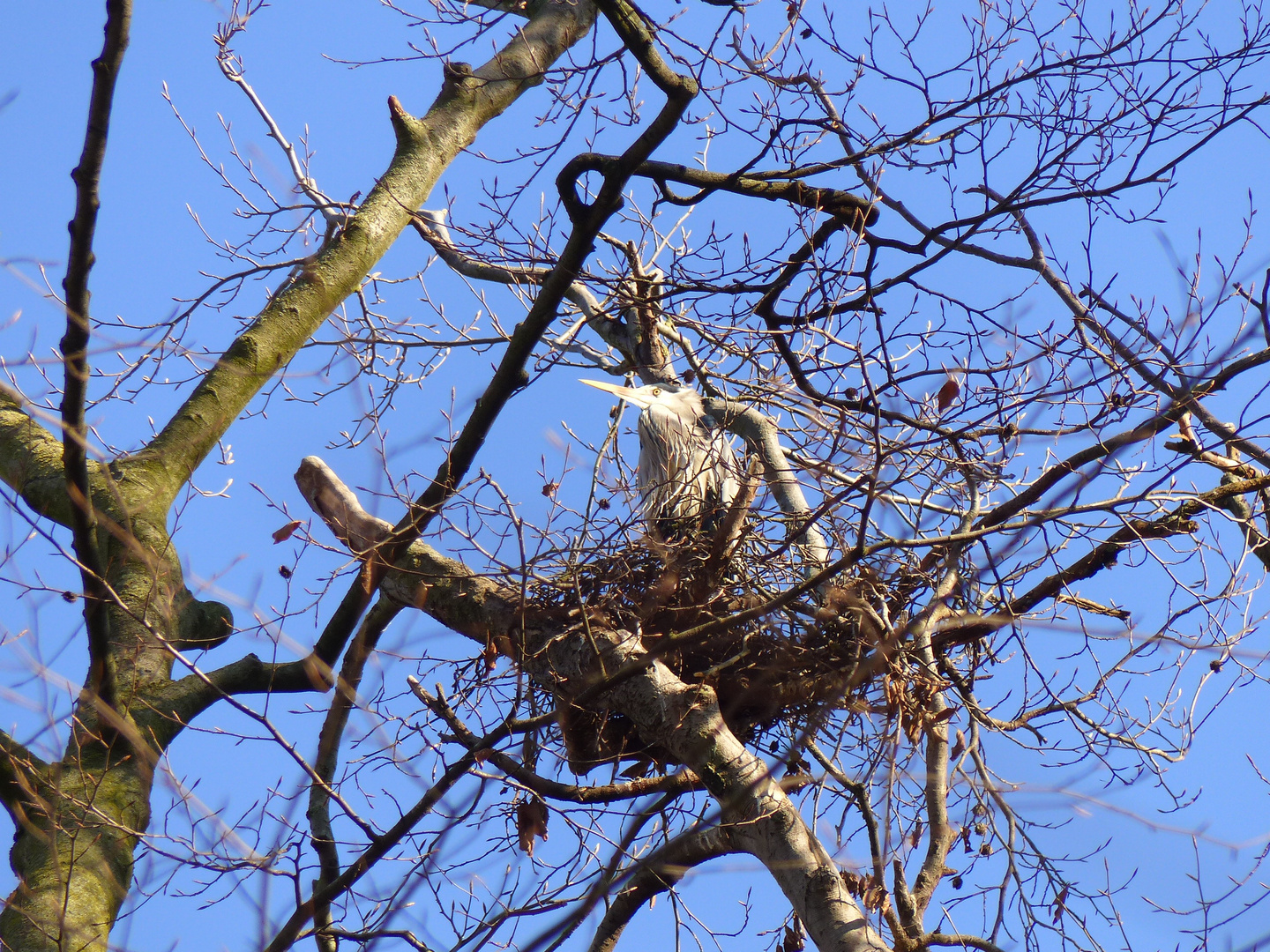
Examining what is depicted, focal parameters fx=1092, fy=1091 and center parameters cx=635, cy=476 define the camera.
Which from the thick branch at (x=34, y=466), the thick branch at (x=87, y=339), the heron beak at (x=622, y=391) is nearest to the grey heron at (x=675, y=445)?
the heron beak at (x=622, y=391)

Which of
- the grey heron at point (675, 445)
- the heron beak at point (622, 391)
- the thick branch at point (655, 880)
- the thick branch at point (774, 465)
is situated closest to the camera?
the thick branch at point (655, 880)

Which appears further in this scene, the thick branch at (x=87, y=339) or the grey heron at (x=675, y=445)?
the grey heron at (x=675, y=445)

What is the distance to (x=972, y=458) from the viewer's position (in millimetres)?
3725

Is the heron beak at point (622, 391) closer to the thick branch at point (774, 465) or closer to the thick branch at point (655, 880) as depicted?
the thick branch at point (774, 465)

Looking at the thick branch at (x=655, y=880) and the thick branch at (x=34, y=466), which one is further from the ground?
the thick branch at (x=34, y=466)

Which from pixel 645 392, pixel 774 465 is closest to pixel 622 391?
pixel 645 392

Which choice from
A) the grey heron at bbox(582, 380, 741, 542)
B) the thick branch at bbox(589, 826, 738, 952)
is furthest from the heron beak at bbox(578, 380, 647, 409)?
the thick branch at bbox(589, 826, 738, 952)

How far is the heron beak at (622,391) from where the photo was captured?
4.96 m

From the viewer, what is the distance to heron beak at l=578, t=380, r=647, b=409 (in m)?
4.96

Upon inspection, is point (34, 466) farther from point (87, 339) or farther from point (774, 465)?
point (774, 465)

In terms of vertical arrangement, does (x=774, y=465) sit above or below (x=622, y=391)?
below

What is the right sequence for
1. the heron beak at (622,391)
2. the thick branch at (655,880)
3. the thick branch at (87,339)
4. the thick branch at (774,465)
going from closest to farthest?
the thick branch at (87,339)
the thick branch at (655,880)
the thick branch at (774,465)
the heron beak at (622,391)

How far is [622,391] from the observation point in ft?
16.3

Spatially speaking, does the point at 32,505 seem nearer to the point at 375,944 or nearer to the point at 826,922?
the point at 375,944
